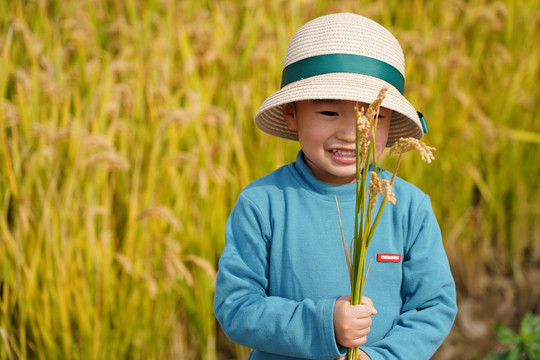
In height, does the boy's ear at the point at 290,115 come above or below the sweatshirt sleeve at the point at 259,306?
above

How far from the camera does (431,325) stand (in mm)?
1214

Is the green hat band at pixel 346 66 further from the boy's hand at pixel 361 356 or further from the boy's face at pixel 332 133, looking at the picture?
the boy's hand at pixel 361 356

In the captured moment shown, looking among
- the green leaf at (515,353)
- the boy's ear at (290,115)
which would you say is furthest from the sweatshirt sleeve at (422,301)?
the green leaf at (515,353)

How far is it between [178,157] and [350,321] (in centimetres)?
125

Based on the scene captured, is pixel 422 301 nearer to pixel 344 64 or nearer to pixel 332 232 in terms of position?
pixel 332 232

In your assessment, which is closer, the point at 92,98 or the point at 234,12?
the point at 92,98

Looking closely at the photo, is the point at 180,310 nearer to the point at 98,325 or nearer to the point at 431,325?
the point at 98,325

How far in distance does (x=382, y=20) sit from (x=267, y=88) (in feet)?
3.88

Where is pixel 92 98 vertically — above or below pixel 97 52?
below

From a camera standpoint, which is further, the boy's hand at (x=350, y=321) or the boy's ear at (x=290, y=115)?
the boy's ear at (x=290, y=115)

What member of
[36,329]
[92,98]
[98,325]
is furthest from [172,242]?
[92,98]

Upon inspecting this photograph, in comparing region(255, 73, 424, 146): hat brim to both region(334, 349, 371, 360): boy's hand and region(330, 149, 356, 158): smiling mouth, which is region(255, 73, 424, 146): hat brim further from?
region(334, 349, 371, 360): boy's hand

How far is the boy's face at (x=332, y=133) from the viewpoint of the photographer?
3.96ft

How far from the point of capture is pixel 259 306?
116 centimetres
